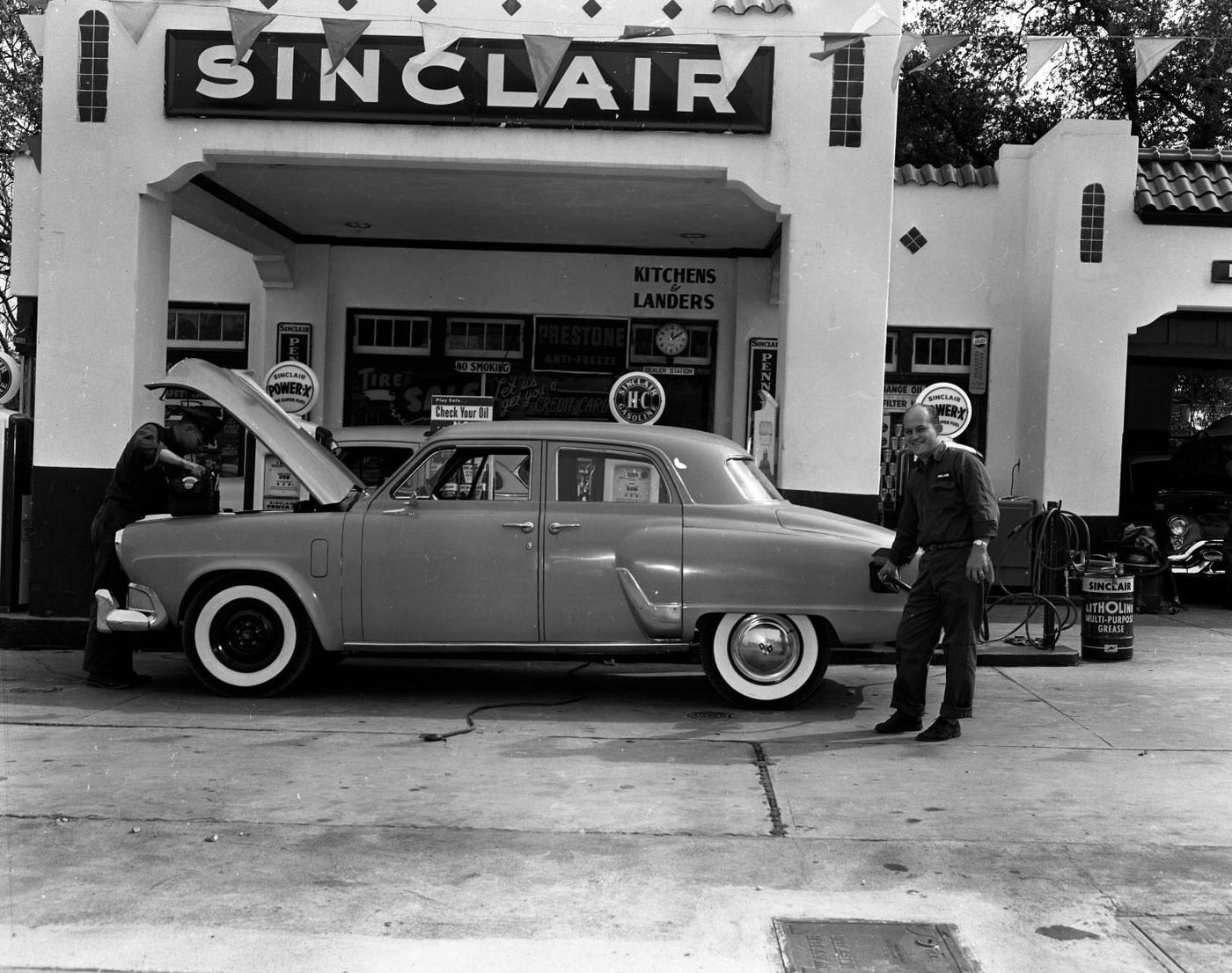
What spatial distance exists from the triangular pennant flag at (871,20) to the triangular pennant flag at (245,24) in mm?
4456

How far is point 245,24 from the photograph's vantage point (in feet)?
31.4

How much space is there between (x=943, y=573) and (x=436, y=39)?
18.6 ft

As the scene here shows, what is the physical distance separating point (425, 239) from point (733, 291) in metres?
3.57

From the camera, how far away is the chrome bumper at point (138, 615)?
26.7 ft

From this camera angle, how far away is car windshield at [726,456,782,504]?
811cm

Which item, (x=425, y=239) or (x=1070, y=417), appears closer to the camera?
(x=1070, y=417)

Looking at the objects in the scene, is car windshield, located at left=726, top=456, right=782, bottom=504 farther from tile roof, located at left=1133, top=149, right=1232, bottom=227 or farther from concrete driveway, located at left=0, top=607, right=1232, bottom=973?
tile roof, located at left=1133, top=149, right=1232, bottom=227

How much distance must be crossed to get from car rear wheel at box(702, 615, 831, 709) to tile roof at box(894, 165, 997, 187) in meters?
8.15

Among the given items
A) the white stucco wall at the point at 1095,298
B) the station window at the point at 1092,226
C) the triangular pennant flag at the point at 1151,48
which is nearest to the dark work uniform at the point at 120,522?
the triangular pennant flag at the point at 1151,48

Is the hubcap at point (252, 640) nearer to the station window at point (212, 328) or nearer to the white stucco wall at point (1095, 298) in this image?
the station window at point (212, 328)

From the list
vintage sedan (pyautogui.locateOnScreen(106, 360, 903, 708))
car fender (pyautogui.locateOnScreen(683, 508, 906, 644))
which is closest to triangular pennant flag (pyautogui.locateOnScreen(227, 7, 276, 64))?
vintage sedan (pyautogui.locateOnScreen(106, 360, 903, 708))

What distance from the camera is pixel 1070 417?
1366cm

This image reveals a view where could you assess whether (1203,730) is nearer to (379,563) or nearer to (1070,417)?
(379,563)

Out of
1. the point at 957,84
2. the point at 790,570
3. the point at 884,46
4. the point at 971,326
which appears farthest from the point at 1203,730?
the point at 957,84
